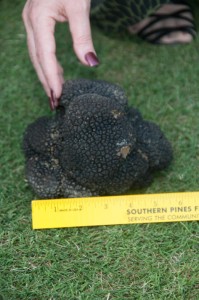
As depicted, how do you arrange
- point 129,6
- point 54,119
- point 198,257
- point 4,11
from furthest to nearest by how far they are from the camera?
point 4,11
point 129,6
point 54,119
point 198,257

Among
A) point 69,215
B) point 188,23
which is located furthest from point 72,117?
point 188,23

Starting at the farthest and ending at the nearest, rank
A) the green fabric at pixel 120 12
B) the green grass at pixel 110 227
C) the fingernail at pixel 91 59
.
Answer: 1. the green fabric at pixel 120 12
2. the fingernail at pixel 91 59
3. the green grass at pixel 110 227

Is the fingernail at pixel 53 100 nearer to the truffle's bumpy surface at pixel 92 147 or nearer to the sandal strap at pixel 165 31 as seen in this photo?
the truffle's bumpy surface at pixel 92 147

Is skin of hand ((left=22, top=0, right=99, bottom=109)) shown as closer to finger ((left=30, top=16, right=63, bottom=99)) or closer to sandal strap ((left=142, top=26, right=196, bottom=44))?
finger ((left=30, top=16, right=63, bottom=99))

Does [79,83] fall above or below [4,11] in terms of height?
above

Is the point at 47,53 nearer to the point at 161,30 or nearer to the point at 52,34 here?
the point at 52,34

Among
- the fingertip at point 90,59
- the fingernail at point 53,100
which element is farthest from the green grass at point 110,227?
the fingertip at point 90,59

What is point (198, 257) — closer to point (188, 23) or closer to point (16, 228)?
point (16, 228)
